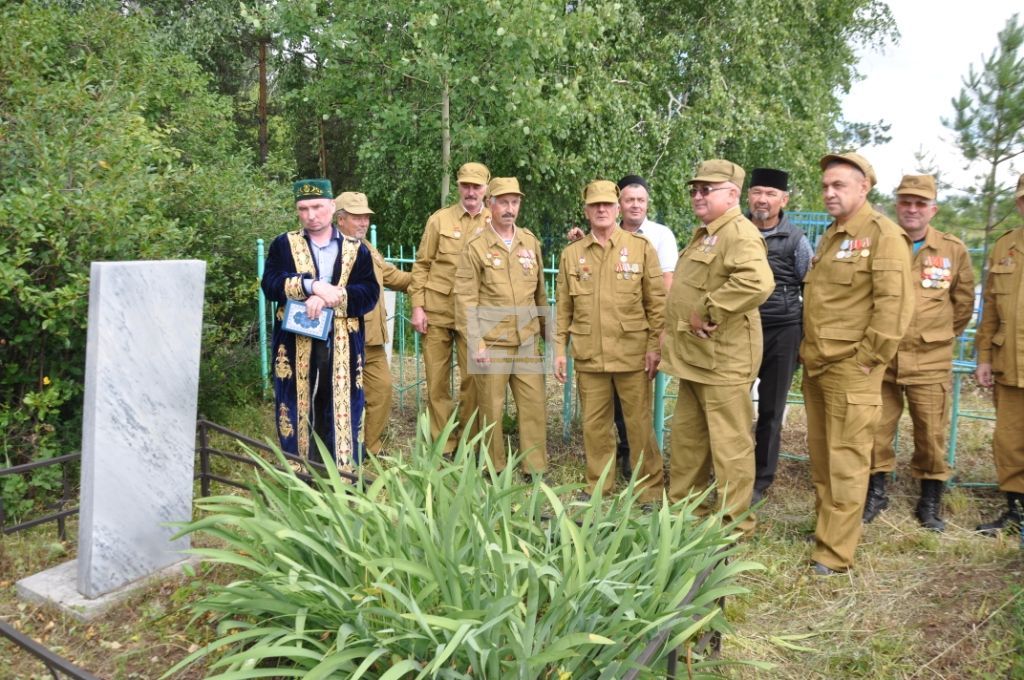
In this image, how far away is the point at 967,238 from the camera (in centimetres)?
641

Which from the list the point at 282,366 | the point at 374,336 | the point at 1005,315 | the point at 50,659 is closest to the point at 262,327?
the point at 374,336

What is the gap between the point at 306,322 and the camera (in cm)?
387

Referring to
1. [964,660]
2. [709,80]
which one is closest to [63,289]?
[964,660]

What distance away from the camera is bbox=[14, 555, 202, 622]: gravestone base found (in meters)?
2.63

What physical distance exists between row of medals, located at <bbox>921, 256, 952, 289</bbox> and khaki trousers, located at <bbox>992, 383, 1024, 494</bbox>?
2.04ft

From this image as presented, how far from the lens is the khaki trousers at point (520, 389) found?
15.4ft

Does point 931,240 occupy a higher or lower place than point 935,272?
higher

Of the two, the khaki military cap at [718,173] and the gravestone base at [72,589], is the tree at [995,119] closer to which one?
the khaki military cap at [718,173]

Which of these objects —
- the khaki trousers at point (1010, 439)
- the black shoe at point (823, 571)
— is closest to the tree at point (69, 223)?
the black shoe at point (823, 571)

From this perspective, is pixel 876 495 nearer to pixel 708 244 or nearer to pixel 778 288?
pixel 778 288

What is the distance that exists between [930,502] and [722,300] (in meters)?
1.84

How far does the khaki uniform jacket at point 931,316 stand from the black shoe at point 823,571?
3.98 ft

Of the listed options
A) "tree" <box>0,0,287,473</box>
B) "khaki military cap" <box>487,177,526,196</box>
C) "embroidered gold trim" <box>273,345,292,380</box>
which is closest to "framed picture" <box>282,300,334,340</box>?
"embroidered gold trim" <box>273,345,292,380</box>

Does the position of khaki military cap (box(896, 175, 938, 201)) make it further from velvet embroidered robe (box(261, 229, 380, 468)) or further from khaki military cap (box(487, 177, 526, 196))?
velvet embroidered robe (box(261, 229, 380, 468))
